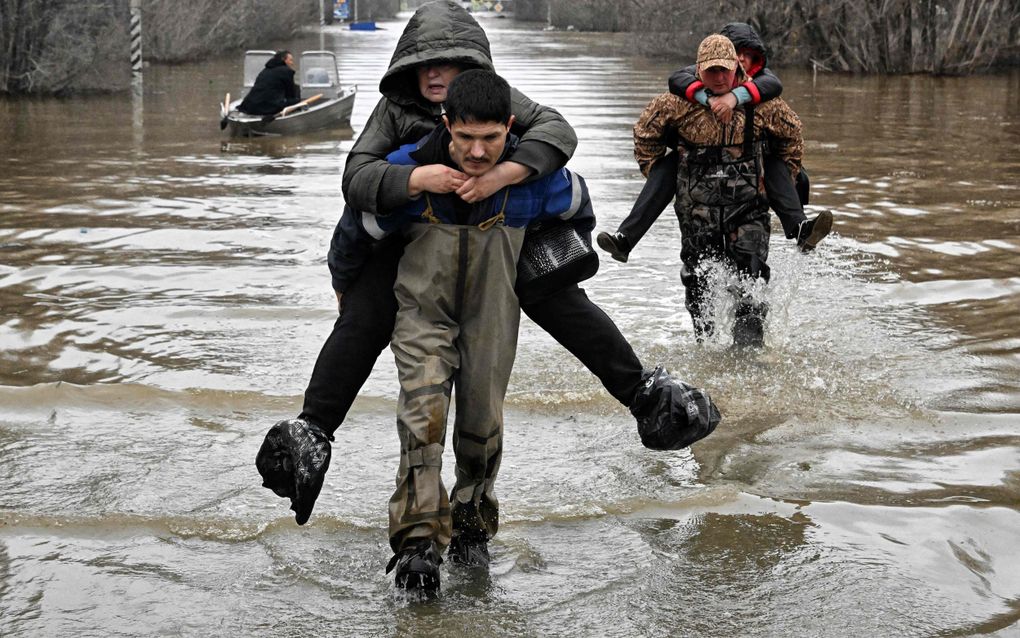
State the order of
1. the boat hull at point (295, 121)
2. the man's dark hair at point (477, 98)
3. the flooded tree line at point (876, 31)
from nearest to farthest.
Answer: the man's dark hair at point (477, 98)
the boat hull at point (295, 121)
the flooded tree line at point (876, 31)

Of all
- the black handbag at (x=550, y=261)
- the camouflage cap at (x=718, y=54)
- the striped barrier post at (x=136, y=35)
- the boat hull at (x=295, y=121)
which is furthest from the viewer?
the striped barrier post at (x=136, y=35)

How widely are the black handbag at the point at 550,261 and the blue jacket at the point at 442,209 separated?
6 cm

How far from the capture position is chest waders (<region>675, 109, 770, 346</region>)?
7703mm

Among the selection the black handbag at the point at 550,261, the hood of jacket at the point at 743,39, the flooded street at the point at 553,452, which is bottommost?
the flooded street at the point at 553,452

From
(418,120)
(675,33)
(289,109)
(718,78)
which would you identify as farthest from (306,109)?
(675,33)

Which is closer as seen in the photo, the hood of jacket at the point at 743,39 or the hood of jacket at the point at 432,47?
the hood of jacket at the point at 432,47

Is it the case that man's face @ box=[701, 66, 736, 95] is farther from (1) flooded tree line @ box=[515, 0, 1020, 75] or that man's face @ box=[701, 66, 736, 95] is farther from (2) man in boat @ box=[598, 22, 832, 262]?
(1) flooded tree line @ box=[515, 0, 1020, 75]

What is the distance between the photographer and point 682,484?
5.89 meters

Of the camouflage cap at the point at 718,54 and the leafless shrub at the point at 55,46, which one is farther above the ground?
the leafless shrub at the point at 55,46

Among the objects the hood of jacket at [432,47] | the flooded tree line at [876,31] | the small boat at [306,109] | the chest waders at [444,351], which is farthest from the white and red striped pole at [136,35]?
the chest waders at [444,351]

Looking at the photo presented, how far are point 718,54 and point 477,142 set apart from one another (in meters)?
3.24

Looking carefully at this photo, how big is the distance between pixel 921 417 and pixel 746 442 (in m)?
0.94

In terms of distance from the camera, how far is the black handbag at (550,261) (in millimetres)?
4762

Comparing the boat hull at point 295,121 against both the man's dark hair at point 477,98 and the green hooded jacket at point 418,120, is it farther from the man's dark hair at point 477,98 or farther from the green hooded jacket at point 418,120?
the man's dark hair at point 477,98
